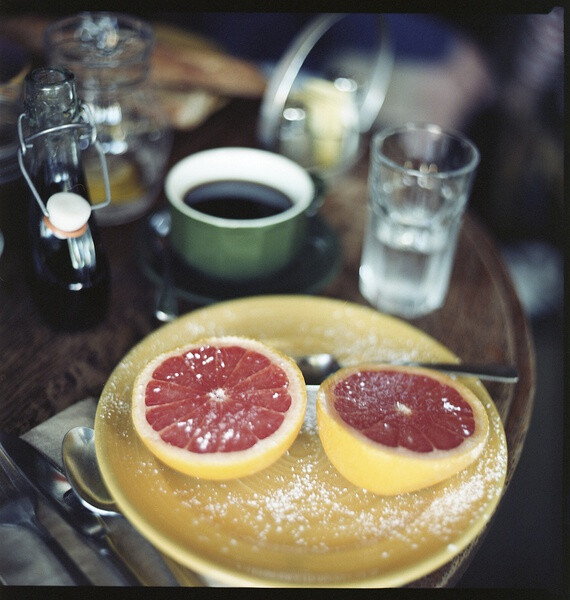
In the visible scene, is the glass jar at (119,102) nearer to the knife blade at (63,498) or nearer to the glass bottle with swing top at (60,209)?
the glass bottle with swing top at (60,209)

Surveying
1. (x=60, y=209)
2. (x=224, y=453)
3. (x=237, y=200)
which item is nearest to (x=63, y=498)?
(x=224, y=453)

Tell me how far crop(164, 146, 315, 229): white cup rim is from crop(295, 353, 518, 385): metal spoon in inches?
7.0

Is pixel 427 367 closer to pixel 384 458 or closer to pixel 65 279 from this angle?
pixel 384 458

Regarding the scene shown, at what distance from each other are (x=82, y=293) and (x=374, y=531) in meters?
0.36

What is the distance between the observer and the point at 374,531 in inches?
18.1

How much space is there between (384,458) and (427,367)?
0.15 m

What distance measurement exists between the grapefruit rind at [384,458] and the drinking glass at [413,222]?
0.25 metres

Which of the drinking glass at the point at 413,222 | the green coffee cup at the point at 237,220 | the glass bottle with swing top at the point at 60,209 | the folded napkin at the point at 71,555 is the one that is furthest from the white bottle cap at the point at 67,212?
the drinking glass at the point at 413,222

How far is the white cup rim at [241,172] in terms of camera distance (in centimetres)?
71

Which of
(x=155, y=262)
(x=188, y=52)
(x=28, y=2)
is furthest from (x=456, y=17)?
(x=155, y=262)

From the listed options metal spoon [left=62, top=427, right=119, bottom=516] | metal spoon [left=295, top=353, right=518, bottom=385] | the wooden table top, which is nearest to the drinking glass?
the wooden table top

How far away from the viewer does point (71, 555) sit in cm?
45

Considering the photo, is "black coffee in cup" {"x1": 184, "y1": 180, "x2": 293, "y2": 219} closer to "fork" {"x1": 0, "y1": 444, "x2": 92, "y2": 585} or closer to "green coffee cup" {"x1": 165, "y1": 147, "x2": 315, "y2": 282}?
"green coffee cup" {"x1": 165, "y1": 147, "x2": 315, "y2": 282}

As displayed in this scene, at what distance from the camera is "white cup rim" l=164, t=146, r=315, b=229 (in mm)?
708
